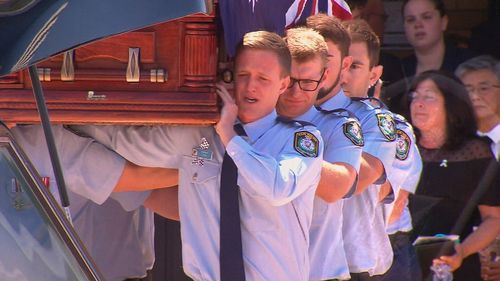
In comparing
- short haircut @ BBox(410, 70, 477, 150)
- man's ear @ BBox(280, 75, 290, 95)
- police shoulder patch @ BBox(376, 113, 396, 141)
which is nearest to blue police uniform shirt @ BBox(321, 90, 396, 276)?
police shoulder patch @ BBox(376, 113, 396, 141)

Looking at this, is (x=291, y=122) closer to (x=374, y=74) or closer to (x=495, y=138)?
(x=374, y=74)

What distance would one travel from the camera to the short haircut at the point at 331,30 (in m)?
4.71

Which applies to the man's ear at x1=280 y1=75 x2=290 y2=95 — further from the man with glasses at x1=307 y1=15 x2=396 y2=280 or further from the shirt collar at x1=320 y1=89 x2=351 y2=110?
the shirt collar at x1=320 y1=89 x2=351 y2=110

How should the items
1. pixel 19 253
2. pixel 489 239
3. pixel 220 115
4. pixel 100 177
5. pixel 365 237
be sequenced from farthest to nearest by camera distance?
pixel 489 239, pixel 365 237, pixel 100 177, pixel 220 115, pixel 19 253

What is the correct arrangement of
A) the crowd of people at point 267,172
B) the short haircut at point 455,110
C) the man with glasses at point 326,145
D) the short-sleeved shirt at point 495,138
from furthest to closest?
the short-sleeved shirt at point 495,138 < the short haircut at point 455,110 < the man with glasses at point 326,145 < the crowd of people at point 267,172

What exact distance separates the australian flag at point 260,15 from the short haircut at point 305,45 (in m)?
0.12

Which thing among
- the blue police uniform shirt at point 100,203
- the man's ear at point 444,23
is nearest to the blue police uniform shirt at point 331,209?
the blue police uniform shirt at point 100,203

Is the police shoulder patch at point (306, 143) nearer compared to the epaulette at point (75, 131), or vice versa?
the police shoulder patch at point (306, 143)

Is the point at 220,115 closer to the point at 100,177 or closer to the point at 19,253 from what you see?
the point at 100,177

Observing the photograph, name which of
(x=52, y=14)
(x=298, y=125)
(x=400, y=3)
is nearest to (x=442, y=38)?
(x=400, y=3)

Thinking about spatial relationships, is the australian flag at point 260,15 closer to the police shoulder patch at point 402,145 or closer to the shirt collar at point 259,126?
the shirt collar at point 259,126

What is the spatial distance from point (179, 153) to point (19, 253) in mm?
1538

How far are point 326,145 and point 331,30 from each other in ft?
1.40

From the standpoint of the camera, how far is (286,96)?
4.63 metres
